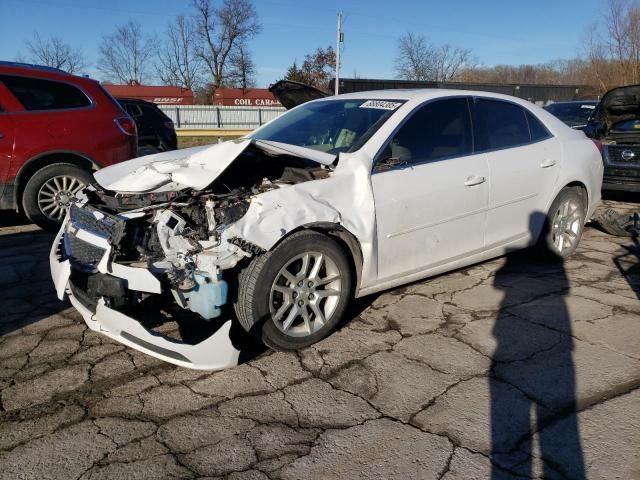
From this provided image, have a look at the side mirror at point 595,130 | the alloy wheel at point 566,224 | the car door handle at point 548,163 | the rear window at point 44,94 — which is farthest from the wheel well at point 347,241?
the side mirror at point 595,130

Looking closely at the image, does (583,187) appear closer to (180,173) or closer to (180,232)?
(180,173)

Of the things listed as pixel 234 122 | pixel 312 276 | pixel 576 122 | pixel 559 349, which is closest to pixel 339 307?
pixel 312 276

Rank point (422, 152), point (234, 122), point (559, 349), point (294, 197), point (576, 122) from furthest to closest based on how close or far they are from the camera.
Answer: point (234, 122)
point (576, 122)
point (422, 152)
point (559, 349)
point (294, 197)

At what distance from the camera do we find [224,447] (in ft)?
7.67

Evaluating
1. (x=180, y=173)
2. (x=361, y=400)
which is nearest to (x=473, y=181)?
(x=361, y=400)

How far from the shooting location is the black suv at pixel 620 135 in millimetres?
7607

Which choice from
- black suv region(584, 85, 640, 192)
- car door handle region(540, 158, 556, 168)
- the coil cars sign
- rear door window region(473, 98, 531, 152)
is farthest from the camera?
the coil cars sign

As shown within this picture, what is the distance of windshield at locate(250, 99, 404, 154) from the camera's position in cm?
370

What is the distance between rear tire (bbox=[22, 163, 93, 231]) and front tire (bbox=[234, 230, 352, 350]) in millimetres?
3808

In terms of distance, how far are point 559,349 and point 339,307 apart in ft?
4.69

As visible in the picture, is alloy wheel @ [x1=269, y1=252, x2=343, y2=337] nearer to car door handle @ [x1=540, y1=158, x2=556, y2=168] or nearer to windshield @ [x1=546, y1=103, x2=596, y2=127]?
car door handle @ [x1=540, y1=158, x2=556, y2=168]

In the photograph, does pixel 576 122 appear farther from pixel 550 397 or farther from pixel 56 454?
pixel 56 454

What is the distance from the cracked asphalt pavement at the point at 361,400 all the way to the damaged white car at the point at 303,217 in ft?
0.87

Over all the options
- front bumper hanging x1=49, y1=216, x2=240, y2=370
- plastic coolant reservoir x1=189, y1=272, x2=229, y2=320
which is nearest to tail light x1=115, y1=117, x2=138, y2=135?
front bumper hanging x1=49, y1=216, x2=240, y2=370
